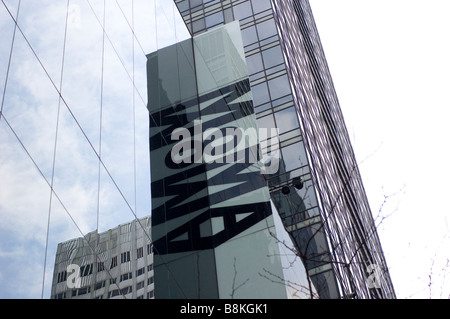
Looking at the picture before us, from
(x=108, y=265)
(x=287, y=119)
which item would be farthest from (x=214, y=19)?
(x=108, y=265)

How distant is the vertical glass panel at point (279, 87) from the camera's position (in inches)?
1615

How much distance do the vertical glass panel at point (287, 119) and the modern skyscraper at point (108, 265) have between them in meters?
23.2

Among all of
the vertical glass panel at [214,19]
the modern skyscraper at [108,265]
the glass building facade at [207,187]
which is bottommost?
the modern skyscraper at [108,265]

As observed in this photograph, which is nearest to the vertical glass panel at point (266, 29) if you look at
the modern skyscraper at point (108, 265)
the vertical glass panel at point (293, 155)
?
the vertical glass panel at point (293, 155)

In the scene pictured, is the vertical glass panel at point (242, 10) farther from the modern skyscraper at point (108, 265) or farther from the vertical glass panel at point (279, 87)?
the modern skyscraper at point (108, 265)

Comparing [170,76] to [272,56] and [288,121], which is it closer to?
[288,121]

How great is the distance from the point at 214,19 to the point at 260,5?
3.78 meters

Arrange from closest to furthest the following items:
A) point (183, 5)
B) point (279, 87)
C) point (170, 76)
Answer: point (170, 76) < point (279, 87) < point (183, 5)

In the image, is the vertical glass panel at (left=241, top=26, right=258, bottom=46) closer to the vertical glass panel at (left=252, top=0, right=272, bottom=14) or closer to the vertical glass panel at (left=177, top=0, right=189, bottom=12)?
the vertical glass panel at (left=252, top=0, right=272, bottom=14)

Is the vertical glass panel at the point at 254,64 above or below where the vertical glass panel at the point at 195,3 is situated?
below

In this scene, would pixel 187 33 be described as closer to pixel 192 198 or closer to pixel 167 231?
pixel 192 198

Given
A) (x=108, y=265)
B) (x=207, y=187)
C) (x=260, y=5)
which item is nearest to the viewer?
(x=108, y=265)

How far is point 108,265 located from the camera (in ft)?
44.9

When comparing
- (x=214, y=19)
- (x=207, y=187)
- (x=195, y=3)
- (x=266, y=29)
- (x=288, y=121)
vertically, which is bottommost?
(x=207, y=187)
